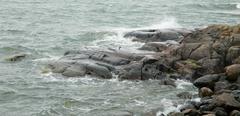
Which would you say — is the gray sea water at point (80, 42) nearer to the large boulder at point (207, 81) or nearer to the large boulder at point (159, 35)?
the large boulder at point (207, 81)

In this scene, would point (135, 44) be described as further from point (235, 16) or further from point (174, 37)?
point (235, 16)

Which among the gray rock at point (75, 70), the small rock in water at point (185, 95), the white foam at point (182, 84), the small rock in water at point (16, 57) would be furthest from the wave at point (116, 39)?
the small rock in water at point (185, 95)

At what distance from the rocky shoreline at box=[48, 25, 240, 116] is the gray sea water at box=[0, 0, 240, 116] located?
0.91m

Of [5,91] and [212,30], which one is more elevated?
[212,30]

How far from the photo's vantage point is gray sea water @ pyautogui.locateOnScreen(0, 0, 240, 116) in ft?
104

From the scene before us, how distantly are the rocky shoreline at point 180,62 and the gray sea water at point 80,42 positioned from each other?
2.98 feet

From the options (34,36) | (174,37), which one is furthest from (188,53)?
(34,36)

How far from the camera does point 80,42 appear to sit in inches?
1906

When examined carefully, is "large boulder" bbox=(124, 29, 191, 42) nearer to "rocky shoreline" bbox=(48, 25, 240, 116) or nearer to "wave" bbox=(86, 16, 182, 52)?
"wave" bbox=(86, 16, 182, 52)

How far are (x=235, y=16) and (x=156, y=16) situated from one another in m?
10.2

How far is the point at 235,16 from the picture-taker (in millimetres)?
65375

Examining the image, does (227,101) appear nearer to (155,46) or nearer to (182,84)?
(182,84)

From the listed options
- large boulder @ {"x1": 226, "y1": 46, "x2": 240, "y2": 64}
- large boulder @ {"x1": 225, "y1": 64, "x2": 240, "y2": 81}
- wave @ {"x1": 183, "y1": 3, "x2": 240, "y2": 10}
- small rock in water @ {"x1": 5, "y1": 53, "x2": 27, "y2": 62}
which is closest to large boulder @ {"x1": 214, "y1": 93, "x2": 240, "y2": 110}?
large boulder @ {"x1": 225, "y1": 64, "x2": 240, "y2": 81}

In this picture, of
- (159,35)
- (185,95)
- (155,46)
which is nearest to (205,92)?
(185,95)
